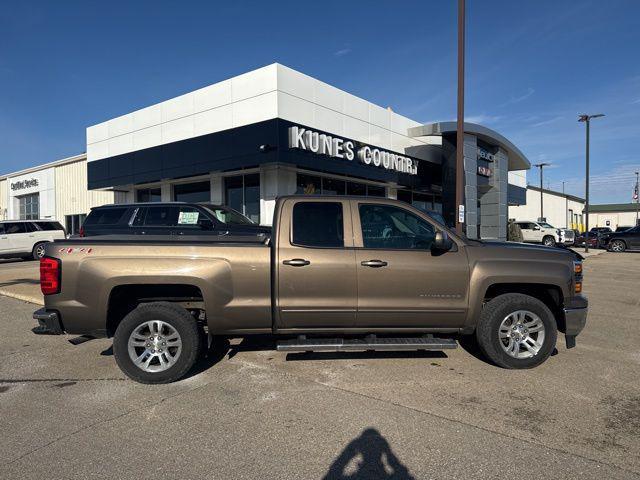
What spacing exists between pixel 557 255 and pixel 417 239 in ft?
5.10

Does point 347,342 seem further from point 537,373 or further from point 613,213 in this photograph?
point 613,213

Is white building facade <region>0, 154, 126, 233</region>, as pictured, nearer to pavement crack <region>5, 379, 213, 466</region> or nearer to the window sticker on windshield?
the window sticker on windshield

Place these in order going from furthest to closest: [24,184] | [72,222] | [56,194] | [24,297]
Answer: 1. [24,184]
2. [56,194]
3. [72,222]
4. [24,297]

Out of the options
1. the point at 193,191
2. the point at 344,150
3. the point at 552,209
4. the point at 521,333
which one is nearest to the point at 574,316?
the point at 521,333

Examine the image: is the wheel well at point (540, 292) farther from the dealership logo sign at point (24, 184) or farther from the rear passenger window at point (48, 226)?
the dealership logo sign at point (24, 184)

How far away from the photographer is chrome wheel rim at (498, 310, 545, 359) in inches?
181

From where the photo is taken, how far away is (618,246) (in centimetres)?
2558

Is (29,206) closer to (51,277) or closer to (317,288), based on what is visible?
(51,277)

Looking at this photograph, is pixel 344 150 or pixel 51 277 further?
pixel 344 150

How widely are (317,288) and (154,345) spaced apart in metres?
1.73

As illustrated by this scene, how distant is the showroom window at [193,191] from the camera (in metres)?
18.1

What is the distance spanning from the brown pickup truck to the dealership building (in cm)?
938

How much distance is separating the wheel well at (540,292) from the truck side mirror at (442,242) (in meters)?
0.79

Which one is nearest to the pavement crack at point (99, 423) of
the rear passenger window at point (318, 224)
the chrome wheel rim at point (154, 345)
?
the chrome wheel rim at point (154, 345)
